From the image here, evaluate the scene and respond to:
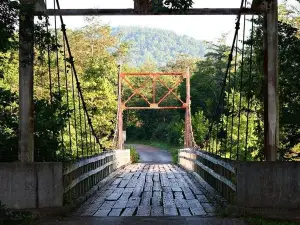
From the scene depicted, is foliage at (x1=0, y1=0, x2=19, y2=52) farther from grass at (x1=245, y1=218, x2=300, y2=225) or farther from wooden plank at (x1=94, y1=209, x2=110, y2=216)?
grass at (x1=245, y1=218, x2=300, y2=225)

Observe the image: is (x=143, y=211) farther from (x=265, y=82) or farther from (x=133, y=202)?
(x=265, y=82)

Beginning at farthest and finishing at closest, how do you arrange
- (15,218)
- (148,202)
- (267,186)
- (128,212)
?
(148,202)
(128,212)
(267,186)
(15,218)

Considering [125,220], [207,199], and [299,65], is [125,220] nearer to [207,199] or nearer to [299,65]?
[207,199]

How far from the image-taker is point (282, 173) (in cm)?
699

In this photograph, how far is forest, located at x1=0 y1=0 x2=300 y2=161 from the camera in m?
8.16

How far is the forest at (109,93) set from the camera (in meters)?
8.16

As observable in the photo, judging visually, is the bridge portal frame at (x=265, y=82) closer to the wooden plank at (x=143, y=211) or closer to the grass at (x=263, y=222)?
the grass at (x=263, y=222)

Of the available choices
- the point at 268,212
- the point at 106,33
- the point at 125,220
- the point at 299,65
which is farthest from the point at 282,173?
the point at 106,33

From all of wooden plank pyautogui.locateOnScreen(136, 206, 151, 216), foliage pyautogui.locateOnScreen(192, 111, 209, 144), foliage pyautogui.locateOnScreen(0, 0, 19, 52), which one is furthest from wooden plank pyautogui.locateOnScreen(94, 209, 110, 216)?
foliage pyautogui.locateOnScreen(192, 111, 209, 144)

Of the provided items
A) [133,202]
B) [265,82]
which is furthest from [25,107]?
[265,82]

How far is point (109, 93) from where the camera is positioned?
3641 centimetres

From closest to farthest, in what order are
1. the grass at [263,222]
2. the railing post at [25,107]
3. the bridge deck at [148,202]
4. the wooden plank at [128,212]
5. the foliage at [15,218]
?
1. the foliage at [15,218]
2. the grass at [263,222]
3. the railing post at [25,107]
4. the wooden plank at [128,212]
5. the bridge deck at [148,202]

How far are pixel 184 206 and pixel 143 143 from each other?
219 feet

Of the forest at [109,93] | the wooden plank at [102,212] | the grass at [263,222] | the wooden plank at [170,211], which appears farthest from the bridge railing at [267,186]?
the wooden plank at [102,212]
